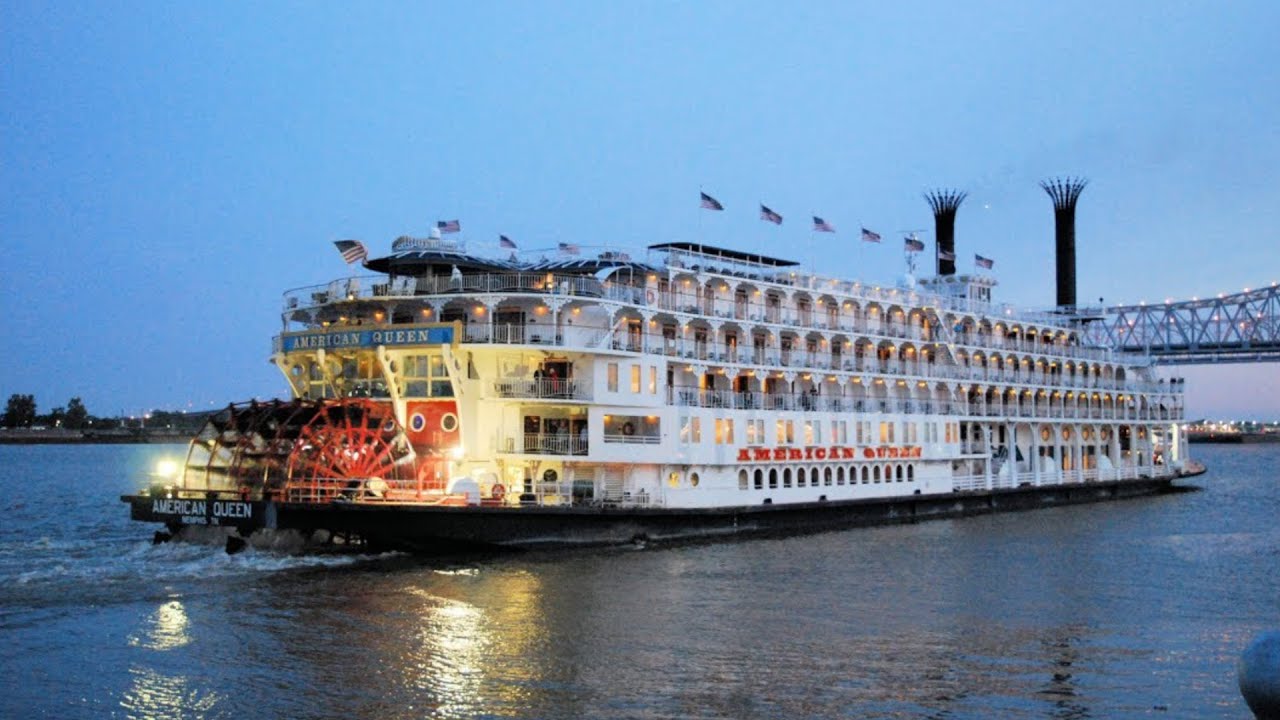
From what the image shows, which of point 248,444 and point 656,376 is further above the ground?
point 656,376

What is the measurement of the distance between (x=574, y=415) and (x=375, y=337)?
578 centimetres

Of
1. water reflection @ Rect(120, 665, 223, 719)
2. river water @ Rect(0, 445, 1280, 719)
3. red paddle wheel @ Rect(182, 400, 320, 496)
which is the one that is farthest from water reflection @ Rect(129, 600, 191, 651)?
red paddle wheel @ Rect(182, 400, 320, 496)

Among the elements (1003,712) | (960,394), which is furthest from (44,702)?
(960,394)

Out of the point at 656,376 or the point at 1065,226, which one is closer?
the point at 656,376

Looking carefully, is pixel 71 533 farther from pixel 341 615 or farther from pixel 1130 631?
pixel 1130 631

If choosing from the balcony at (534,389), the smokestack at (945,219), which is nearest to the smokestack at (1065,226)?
the smokestack at (945,219)

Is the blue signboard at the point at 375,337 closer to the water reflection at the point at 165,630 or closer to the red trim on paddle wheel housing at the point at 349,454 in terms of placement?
the red trim on paddle wheel housing at the point at 349,454

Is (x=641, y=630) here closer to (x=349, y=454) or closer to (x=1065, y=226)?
(x=349, y=454)

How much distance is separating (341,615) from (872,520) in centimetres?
2234

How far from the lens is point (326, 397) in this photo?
33469 mm

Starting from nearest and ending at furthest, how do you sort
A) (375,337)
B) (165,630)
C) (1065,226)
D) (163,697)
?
(163,697), (165,630), (375,337), (1065,226)

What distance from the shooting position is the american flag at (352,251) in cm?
3253

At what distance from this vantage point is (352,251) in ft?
107

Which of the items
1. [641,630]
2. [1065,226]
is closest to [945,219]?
[1065,226]
